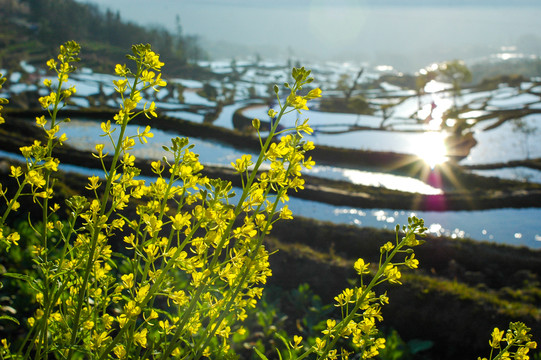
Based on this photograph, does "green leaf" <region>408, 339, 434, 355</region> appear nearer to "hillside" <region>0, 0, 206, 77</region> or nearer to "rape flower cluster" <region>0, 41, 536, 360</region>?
"rape flower cluster" <region>0, 41, 536, 360</region>

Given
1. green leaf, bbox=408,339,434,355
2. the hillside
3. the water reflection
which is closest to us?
green leaf, bbox=408,339,434,355

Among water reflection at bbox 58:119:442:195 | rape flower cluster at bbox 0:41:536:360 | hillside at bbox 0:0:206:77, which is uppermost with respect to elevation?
hillside at bbox 0:0:206:77

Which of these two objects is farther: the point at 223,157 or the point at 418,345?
the point at 223,157

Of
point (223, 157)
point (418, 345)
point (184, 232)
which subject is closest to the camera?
point (184, 232)

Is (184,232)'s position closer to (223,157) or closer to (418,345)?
(418,345)

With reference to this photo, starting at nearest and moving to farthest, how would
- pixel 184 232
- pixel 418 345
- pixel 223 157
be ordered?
pixel 184 232, pixel 418 345, pixel 223 157

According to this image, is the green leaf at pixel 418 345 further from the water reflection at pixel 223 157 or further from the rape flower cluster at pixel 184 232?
the water reflection at pixel 223 157

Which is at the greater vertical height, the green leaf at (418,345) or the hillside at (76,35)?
the hillside at (76,35)

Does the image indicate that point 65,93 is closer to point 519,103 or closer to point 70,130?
point 70,130

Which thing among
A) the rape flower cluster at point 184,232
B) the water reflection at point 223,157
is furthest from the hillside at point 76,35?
the rape flower cluster at point 184,232

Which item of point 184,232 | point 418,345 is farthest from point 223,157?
point 184,232

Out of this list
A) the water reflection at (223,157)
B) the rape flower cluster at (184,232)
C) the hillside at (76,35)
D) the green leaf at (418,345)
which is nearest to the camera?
the rape flower cluster at (184,232)

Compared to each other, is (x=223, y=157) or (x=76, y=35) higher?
(x=76, y=35)

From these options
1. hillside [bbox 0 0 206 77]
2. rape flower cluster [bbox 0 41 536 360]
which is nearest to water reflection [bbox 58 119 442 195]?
rape flower cluster [bbox 0 41 536 360]
